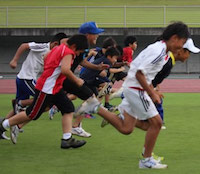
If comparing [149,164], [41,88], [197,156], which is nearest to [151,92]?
[149,164]

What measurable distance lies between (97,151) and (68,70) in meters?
1.21

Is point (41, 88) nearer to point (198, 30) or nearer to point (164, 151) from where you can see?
point (164, 151)

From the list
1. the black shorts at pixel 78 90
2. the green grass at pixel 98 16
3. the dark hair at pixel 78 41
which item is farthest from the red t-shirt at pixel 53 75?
the green grass at pixel 98 16

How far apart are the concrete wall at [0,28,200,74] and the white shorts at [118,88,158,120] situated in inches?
1079

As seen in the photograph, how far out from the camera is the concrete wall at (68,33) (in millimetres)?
34125

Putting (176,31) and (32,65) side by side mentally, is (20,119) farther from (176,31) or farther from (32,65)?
(176,31)

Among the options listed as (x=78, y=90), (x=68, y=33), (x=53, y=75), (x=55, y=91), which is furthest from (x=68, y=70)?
(x=68, y=33)

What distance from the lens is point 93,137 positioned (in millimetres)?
9117

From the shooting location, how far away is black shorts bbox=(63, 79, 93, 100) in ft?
25.8

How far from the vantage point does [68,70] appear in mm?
7289

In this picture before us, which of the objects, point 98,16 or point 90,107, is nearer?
point 90,107

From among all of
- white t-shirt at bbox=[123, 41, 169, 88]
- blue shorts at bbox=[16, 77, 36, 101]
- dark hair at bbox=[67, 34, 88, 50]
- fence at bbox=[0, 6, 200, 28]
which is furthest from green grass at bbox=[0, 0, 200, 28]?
white t-shirt at bbox=[123, 41, 169, 88]

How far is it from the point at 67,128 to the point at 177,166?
1797 millimetres

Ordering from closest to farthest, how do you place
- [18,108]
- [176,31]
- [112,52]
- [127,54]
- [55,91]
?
1. [176,31]
2. [55,91]
3. [18,108]
4. [112,52]
5. [127,54]
